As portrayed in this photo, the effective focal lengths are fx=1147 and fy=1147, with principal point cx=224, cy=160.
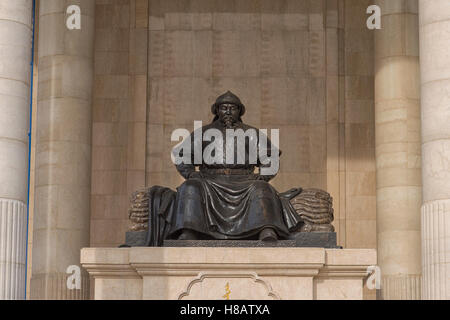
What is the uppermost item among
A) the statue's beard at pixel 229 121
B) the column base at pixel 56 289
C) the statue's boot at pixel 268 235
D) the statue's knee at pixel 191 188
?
the statue's beard at pixel 229 121

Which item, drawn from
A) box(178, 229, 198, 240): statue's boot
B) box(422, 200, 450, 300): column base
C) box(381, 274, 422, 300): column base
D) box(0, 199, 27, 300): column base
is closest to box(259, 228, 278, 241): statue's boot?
box(178, 229, 198, 240): statue's boot

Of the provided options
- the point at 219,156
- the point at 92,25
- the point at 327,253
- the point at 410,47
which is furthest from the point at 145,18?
the point at 327,253

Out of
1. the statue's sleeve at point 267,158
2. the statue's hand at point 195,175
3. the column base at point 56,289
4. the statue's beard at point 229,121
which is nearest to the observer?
the statue's hand at point 195,175

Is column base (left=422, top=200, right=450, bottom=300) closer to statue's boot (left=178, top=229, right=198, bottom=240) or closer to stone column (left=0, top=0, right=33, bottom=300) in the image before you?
statue's boot (left=178, top=229, right=198, bottom=240)

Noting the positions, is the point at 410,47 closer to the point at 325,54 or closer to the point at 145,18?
the point at 325,54

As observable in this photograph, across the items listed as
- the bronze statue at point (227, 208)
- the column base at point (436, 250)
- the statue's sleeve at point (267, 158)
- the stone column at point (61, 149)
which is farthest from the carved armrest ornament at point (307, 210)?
the stone column at point (61, 149)

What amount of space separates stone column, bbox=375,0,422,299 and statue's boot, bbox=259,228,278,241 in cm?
585

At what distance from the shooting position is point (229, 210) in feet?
60.7

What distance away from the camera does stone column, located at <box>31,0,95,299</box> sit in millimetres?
23344

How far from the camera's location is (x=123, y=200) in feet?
85.9

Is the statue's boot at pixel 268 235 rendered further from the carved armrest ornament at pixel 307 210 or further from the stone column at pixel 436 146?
the stone column at pixel 436 146

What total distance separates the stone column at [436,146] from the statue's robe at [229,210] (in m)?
2.24

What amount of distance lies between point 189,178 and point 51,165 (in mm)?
5563

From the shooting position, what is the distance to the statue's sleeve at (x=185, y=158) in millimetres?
19344
